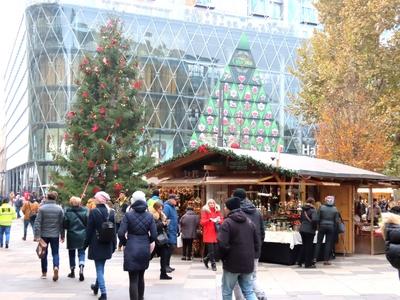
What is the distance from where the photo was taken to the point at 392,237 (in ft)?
21.7

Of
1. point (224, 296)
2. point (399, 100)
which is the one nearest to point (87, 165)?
point (399, 100)

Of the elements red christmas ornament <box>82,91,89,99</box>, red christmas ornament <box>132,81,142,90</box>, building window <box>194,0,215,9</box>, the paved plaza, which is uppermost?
building window <box>194,0,215,9</box>

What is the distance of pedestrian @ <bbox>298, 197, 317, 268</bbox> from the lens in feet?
47.7

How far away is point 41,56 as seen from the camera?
51.8 m

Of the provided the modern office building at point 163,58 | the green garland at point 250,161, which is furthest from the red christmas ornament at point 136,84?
the modern office building at point 163,58

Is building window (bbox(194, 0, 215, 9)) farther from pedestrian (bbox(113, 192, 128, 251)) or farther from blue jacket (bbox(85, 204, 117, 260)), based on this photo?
blue jacket (bbox(85, 204, 117, 260))

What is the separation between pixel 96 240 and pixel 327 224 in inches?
277

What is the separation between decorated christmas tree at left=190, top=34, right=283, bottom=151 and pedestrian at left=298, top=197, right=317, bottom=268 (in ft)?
119

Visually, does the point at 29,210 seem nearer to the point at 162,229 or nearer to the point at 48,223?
the point at 48,223

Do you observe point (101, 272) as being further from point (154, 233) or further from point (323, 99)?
point (323, 99)

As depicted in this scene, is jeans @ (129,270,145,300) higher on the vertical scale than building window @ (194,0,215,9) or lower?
lower

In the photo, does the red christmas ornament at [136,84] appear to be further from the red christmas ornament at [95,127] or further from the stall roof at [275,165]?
the stall roof at [275,165]

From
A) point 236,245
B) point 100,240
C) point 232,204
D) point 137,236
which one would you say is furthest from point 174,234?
point 236,245

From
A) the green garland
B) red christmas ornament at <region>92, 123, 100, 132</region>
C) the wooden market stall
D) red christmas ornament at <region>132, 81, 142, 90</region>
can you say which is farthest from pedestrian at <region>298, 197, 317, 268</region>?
red christmas ornament at <region>132, 81, 142, 90</region>
